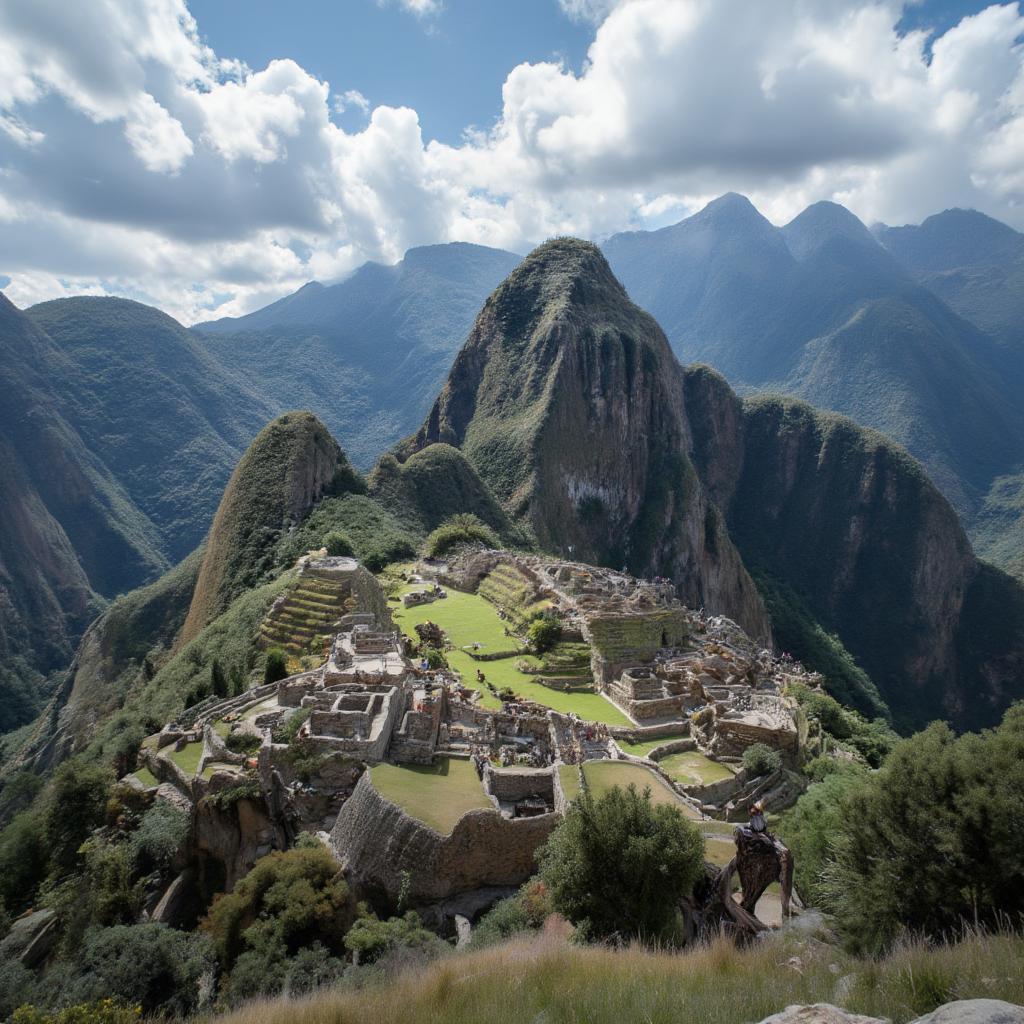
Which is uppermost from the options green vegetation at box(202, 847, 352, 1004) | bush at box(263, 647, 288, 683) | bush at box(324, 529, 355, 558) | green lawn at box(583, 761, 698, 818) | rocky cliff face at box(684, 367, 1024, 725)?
rocky cliff face at box(684, 367, 1024, 725)

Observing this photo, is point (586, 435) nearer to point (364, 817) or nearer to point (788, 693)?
point (788, 693)

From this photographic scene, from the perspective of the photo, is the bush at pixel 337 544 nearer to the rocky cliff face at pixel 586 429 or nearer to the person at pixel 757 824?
the rocky cliff face at pixel 586 429

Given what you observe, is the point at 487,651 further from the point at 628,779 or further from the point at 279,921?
the point at 279,921

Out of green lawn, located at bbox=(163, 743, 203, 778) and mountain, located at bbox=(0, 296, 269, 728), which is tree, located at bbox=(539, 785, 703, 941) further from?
mountain, located at bbox=(0, 296, 269, 728)

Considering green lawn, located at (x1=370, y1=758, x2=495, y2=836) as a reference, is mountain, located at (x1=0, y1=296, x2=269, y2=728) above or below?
A: above

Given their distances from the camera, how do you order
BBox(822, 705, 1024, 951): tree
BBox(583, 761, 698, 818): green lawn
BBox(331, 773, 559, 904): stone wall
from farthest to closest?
BBox(583, 761, 698, 818): green lawn → BBox(331, 773, 559, 904): stone wall → BBox(822, 705, 1024, 951): tree

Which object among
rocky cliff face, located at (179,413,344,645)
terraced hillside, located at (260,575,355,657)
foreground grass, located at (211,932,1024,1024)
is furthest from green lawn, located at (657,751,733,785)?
rocky cliff face, located at (179,413,344,645)
